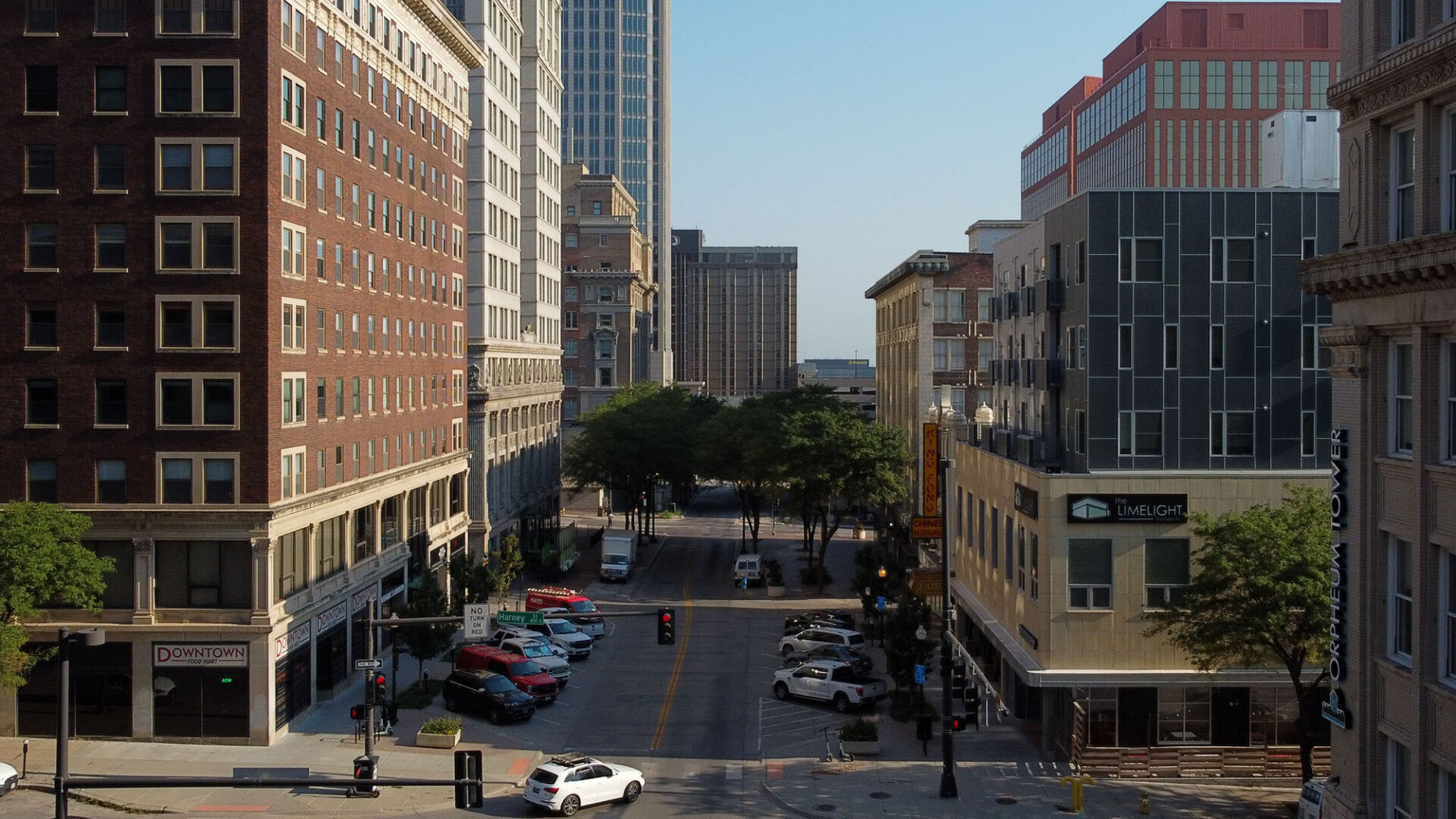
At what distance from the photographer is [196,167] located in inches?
1775

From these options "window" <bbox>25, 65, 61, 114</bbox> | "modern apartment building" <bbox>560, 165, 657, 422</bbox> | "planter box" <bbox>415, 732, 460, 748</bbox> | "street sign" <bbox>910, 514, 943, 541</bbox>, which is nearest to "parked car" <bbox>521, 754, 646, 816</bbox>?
"planter box" <bbox>415, 732, 460, 748</bbox>

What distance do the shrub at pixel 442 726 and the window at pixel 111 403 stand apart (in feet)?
48.0

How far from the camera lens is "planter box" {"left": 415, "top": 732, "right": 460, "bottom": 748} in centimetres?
4444

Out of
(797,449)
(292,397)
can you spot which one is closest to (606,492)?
(797,449)

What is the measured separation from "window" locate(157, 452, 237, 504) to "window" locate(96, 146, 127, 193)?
30.7ft

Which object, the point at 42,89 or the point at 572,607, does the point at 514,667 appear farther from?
the point at 42,89

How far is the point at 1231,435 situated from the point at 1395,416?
56.8 ft

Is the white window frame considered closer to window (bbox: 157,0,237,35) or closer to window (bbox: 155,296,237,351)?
window (bbox: 155,296,237,351)

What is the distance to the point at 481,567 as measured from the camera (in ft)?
204

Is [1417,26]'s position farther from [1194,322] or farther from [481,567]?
[481,567]

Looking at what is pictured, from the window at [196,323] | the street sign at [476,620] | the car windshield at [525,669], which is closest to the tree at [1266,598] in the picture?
the street sign at [476,620]

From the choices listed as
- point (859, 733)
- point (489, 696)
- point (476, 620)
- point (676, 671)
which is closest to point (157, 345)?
point (476, 620)

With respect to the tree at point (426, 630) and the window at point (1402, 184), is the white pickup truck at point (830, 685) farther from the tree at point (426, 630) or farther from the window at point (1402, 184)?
the window at point (1402, 184)

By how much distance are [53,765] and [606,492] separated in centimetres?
9004
